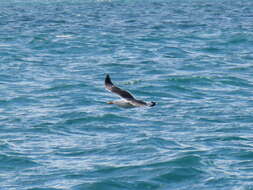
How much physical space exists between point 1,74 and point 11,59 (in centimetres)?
499

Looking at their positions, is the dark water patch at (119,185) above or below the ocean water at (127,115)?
above

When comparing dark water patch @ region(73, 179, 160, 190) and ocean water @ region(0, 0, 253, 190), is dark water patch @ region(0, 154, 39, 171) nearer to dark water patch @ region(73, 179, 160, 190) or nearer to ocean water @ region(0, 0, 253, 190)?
ocean water @ region(0, 0, 253, 190)

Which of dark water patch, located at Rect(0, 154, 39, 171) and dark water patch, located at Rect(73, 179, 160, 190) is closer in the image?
dark water patch, located at Rect(73, 179, 160, 190)

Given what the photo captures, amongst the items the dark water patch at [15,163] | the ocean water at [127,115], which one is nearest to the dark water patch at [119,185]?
the ocean water at [127,115]

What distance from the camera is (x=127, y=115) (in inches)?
866

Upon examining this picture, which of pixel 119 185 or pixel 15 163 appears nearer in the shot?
pixel 119 185

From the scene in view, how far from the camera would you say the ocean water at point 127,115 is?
15.8 metres

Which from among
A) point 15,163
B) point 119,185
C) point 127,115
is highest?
point 119,185

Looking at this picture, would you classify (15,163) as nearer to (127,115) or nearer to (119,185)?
(119,185)

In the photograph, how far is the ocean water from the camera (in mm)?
15773

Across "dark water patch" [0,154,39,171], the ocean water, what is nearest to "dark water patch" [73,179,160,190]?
the ocean water

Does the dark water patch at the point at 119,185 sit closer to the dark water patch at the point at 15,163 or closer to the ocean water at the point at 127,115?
the ocean water at the point at 127,115

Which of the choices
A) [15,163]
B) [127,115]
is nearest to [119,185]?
[15,163]

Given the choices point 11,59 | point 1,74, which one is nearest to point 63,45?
point 11,59
